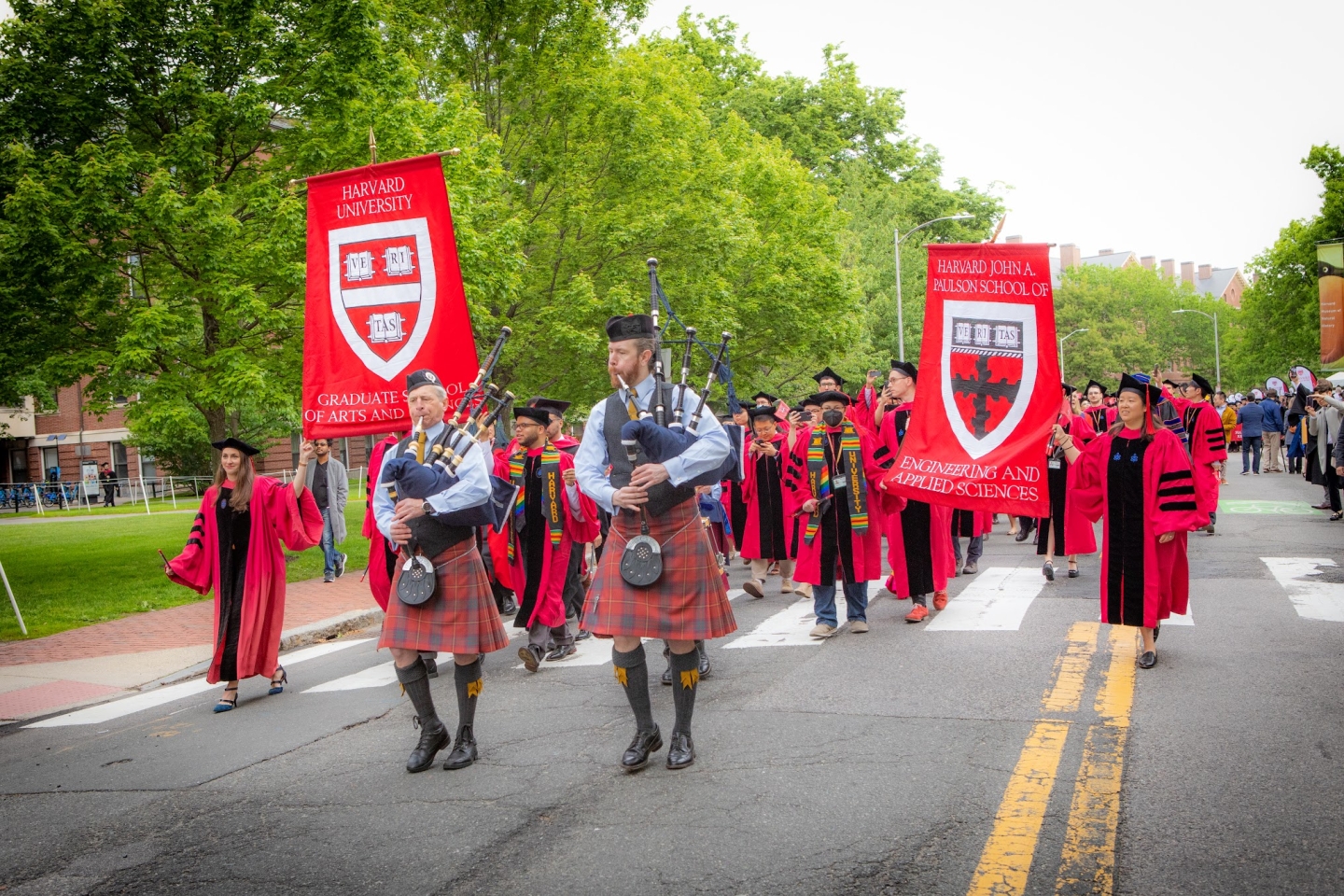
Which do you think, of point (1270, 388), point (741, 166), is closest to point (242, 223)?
point (741, 166)

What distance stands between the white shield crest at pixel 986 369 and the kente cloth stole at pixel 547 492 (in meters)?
2.82

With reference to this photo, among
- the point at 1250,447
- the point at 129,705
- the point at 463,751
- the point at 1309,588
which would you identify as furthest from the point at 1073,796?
the point at 1250,447

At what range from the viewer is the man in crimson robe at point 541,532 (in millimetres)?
7973

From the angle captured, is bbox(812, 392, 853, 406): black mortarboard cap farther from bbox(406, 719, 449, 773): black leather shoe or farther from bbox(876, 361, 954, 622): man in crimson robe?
bbox(406, 719, 449, 773): black leather shoe

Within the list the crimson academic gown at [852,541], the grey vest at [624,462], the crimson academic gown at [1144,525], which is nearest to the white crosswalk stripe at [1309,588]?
the crimson academic gown at [1144,525]

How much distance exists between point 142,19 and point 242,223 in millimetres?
2552

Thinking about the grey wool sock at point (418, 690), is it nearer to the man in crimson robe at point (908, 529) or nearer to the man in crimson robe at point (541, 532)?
the man in crimson robe at point (541, 532)

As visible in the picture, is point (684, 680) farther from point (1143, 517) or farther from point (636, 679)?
point (1143, 517)

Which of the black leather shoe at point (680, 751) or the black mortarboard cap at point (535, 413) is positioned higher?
the black mortarboard cap at point (535, 413)

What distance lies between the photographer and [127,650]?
9.98m

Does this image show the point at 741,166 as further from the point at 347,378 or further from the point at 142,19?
the point at 347,378

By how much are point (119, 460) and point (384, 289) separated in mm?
44710

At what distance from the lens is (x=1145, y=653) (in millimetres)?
6992

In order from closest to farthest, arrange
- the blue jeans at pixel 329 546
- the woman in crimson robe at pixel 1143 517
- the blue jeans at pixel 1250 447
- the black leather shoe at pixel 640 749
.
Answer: the black leather shoe at pixel 640 749
the woman in crimson robe at pixel 1143 517
the blue jeans at pixel 329 546
the blue jeans at pixel 1250 447
